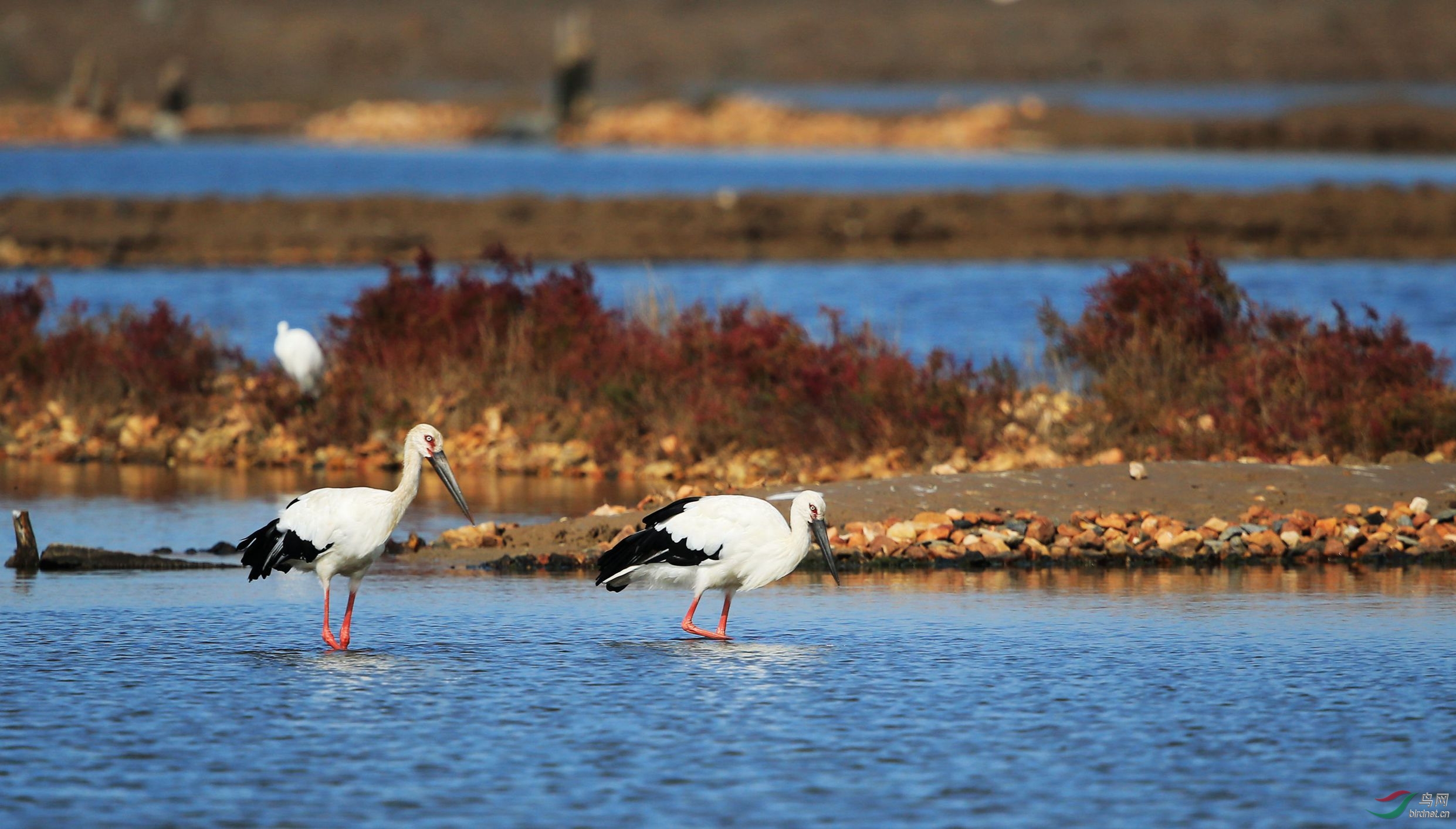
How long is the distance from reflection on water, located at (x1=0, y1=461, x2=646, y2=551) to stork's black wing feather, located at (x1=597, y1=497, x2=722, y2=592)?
217 inches

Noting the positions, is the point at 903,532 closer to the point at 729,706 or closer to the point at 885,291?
the point at 729,706

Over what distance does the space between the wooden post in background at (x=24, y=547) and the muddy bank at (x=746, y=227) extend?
125ft

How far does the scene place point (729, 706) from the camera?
11727 mm

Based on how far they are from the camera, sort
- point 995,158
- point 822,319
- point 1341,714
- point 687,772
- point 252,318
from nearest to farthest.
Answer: point 687,772
point 1341,714
point 822,319
point 252,318
point 995,158

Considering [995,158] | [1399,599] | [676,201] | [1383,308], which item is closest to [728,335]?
[1399,599]

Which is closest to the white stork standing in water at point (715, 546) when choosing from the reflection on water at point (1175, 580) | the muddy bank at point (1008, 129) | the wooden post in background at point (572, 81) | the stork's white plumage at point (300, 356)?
the reflection on water at point (1175, 580)

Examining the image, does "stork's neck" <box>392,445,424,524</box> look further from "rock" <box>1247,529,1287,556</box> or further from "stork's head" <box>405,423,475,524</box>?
"rock" <box>1247,529,1287,556</box>

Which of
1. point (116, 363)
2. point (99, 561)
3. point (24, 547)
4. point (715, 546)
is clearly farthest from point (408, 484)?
point (116, 363)

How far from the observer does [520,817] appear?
9.56 meters

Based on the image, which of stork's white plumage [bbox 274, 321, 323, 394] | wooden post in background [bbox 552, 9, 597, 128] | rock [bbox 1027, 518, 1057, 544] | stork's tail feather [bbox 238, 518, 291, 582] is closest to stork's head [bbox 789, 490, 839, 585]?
stork's tail feather [bbox 238, 518, 291, 582]

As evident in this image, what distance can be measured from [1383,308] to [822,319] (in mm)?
11972

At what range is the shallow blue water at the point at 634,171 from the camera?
93.6m

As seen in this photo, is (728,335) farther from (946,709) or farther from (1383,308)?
(1383,308)

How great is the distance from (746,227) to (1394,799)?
53570 millimetres
